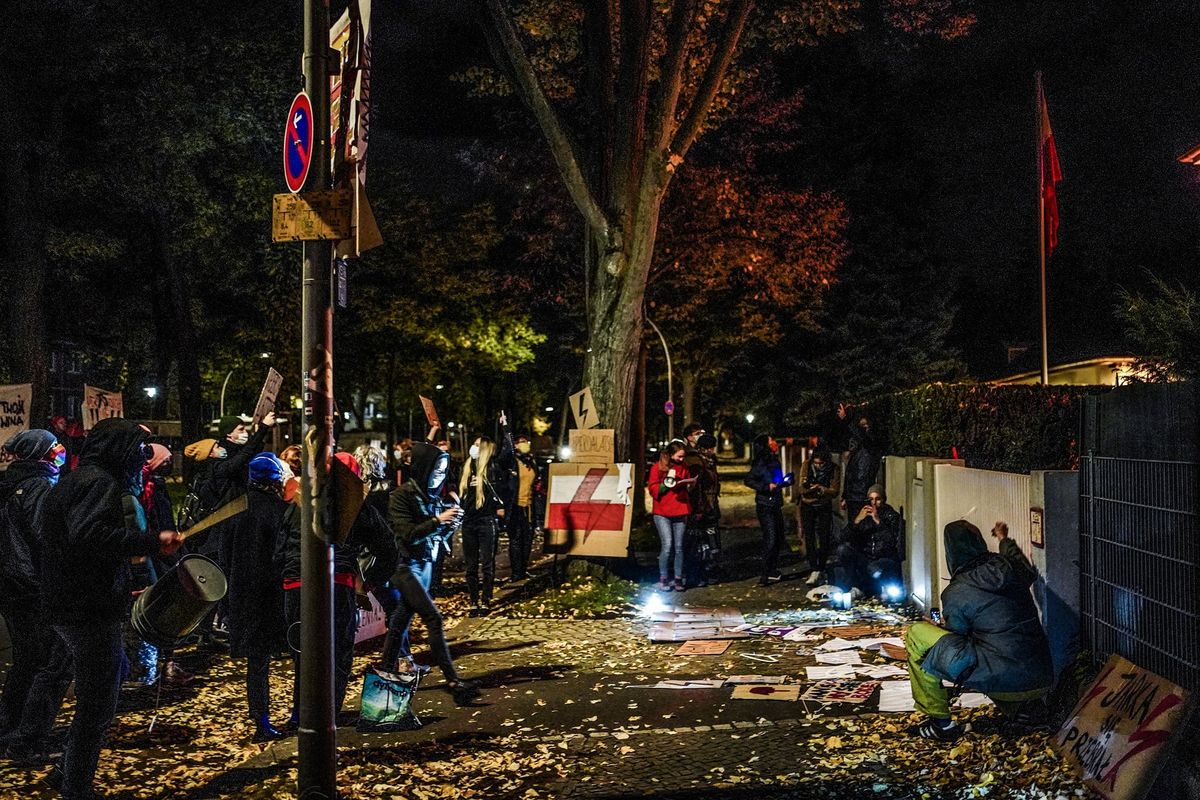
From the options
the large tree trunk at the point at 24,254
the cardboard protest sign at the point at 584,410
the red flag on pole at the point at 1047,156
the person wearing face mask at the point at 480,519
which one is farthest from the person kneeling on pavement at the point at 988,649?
the large tree trunk at the point at 24,254

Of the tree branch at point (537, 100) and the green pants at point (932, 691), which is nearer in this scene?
the green pants at point (932, 691)

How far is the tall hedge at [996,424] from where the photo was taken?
1358cm

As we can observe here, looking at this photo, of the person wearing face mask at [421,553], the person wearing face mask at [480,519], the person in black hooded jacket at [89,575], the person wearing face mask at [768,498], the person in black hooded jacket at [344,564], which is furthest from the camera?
the person wearing face mask at [768,498]

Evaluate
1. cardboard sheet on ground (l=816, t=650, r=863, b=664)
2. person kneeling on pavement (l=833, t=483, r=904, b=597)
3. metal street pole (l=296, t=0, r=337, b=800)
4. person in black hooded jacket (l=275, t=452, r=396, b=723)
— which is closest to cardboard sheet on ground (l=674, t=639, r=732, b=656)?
cardboard sheet on ground (l=816, t=650, r=863, b=664)

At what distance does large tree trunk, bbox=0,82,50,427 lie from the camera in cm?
2027

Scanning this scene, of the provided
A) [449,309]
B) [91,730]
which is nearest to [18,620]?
[91,730]

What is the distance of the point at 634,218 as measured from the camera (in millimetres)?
15422

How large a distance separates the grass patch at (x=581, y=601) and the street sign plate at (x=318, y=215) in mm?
7596

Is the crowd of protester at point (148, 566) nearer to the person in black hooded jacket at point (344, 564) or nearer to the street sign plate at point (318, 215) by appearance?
the person in black hooded jacket at point (344, 564)

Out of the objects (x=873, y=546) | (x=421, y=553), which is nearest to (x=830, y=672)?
(x=421, y=553)

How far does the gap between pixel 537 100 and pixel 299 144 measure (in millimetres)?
8477

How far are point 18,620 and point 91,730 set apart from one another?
1608 mm

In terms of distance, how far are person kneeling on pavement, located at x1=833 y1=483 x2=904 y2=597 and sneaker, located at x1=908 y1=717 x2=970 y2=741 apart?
5.72 m

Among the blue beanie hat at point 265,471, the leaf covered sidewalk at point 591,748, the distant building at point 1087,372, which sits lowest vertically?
the leaf covered sidewalk at point 591,748
